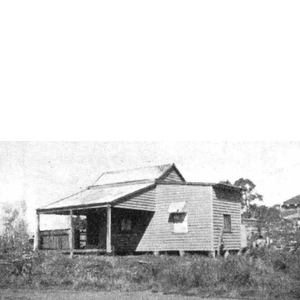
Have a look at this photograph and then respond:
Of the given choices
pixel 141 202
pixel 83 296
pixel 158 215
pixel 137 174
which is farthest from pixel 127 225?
pixel 83 296

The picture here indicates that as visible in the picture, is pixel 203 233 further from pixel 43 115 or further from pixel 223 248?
pixel 43 115

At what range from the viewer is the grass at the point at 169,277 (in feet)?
36.0

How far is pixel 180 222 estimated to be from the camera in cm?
2162

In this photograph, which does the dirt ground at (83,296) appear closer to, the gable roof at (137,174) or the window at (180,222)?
the window at (180,222)

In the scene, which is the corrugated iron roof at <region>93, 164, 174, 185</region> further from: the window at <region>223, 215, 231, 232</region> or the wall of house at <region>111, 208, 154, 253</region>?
the window at <region>223, 215, 231, 232</region>

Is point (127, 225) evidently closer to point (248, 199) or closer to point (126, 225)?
point (126, 225)

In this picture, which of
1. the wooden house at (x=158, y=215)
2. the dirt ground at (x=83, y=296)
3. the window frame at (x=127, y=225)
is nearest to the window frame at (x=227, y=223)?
the wooden house at (x=158, y=215)

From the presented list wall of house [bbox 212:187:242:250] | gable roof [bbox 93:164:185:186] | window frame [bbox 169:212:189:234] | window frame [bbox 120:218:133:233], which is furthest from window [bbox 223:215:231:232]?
window frame [bbox 120:218:133:233]

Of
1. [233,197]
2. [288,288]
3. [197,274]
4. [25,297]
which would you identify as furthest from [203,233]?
[25,297]

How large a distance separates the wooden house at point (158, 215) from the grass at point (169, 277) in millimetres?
5091

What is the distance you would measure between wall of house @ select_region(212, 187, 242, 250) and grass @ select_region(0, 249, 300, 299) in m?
5.29

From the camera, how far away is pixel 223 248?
21.5 m

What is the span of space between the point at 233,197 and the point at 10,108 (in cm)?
1933

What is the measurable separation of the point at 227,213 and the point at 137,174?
6.26 m
